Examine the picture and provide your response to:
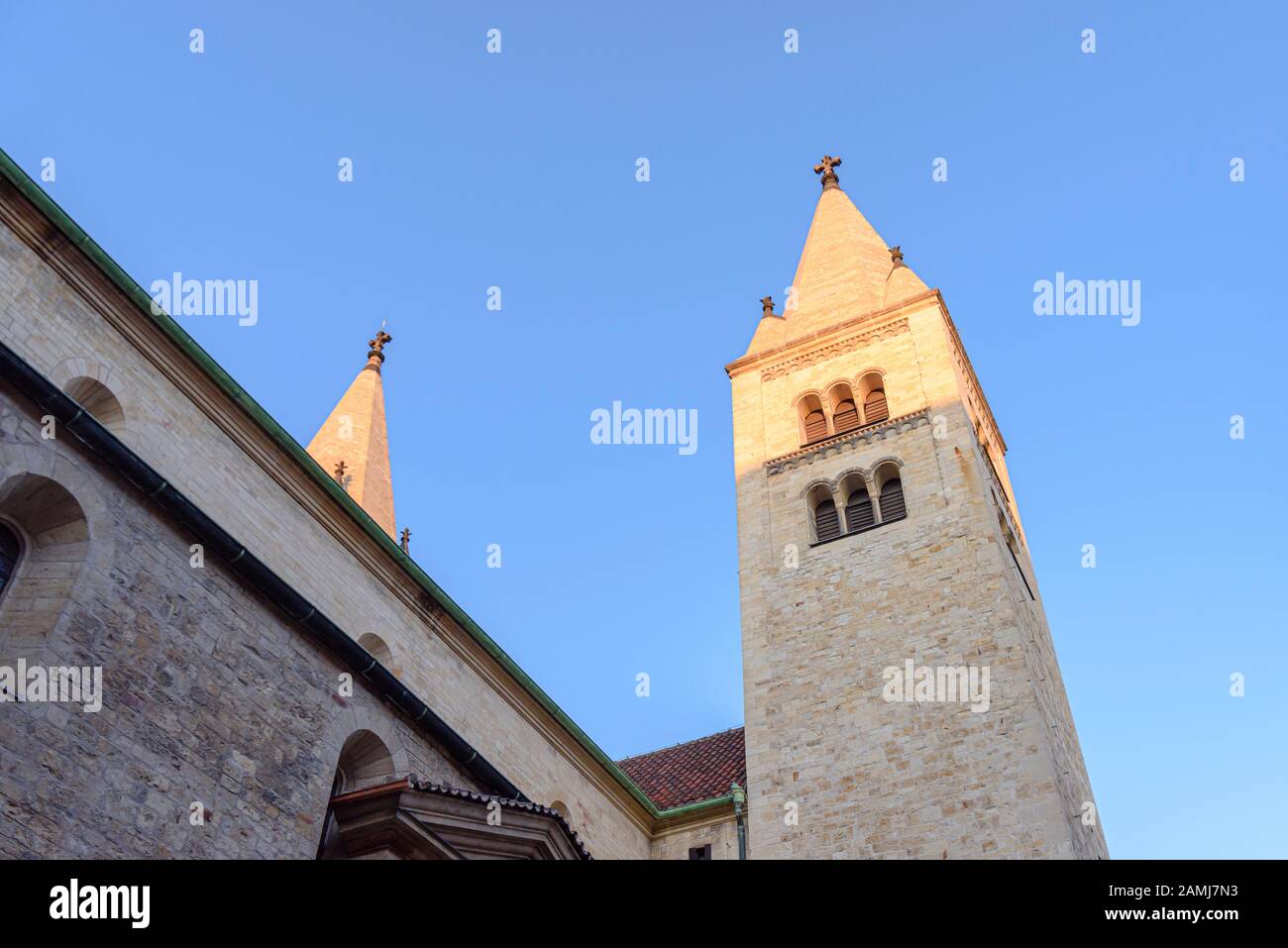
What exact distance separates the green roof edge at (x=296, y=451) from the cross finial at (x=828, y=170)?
813 inches

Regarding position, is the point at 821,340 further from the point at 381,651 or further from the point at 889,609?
the point at 381,651

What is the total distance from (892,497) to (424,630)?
1010cm

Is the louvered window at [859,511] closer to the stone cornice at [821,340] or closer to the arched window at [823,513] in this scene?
the arched window at [823,513]

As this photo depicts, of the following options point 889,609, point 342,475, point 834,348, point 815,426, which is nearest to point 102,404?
point 342,475

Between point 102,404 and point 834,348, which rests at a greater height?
point 834,348

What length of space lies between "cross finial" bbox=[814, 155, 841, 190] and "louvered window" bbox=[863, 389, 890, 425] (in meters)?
11.4

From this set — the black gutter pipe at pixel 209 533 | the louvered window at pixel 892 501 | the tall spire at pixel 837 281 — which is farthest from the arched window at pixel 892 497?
the black gutter pipe at pixel 209 533

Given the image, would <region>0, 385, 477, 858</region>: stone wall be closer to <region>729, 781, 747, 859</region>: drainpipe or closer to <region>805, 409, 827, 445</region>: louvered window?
<region>729, 781, 747, 859</region>: drainpipe

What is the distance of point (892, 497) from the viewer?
24.2 metres

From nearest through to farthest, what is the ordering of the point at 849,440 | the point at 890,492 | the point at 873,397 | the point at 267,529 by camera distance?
the point at 267,529, the point at 890,492, the point at 849,440, the point at 873,397

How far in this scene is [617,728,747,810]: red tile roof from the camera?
2289cm

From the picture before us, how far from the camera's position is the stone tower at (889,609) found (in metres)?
18.9
